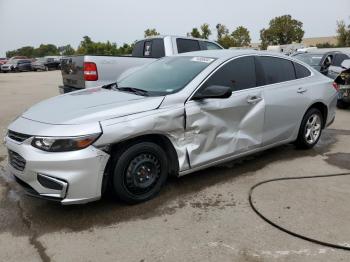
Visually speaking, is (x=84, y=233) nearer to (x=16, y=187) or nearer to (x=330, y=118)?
(x=16, y=187)

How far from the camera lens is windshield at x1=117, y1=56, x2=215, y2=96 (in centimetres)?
448

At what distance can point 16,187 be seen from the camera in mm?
4699

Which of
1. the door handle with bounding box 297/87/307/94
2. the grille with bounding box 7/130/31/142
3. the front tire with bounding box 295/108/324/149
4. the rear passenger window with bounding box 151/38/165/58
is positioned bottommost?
the front tire with bounding box 295/108/324/149

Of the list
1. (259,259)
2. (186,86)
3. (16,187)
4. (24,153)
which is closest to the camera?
(259,259)

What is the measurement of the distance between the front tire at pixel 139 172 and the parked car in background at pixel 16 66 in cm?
3918

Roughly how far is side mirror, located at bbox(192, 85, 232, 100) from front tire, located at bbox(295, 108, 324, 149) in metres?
2.06

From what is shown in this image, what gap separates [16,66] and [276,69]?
39.4 m

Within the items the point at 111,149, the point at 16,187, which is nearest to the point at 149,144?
the point at 111,149

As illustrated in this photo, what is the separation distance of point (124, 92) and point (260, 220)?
2127mm

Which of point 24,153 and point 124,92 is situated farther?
point 124,92

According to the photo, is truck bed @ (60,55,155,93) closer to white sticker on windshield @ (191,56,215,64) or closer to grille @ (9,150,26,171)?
white sticker on windshield @ (191,56,215,64)

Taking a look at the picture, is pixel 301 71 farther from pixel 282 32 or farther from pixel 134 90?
pixel 282 32

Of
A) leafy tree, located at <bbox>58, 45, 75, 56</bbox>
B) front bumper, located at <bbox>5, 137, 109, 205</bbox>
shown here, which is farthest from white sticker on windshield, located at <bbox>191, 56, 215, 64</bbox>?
leafy tree, located at <bbox>58, 45, 75, 56</bbox>

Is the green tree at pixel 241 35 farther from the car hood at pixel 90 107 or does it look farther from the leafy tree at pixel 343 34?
the car hood at pixel 90 107
